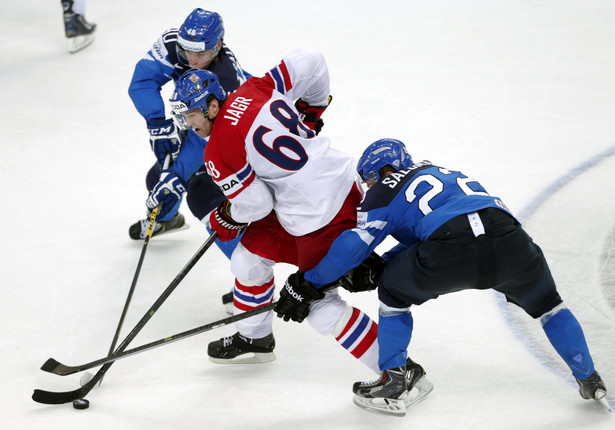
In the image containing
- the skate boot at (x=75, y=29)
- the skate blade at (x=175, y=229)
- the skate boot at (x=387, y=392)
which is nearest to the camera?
the skate boot at (x=387, y=392)

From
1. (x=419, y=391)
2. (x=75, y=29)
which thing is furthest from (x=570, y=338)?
(x=75, y=29)

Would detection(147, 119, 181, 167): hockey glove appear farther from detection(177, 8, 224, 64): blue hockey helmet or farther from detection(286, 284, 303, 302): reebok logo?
detection(286, 284, 303, 302): reebok logo

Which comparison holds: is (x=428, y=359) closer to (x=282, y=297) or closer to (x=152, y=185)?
(x=282, y=297)

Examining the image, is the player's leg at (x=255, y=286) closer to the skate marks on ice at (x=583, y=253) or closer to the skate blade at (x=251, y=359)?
the skate blade at (x=251, y=359)

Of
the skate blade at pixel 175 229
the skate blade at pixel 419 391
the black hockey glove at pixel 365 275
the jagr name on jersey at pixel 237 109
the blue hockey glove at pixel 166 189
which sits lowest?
the skate blade at pixel 175 229

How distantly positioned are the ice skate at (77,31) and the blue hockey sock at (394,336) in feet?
15.6

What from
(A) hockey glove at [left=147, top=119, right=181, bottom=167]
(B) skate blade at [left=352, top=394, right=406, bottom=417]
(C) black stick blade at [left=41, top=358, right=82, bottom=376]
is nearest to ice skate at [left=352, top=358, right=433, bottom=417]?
(B) skate blade at [left=352, top=394, right=406, bottom=417]

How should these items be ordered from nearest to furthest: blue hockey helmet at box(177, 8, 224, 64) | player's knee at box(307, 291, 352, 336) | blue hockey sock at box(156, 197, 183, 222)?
player's knee at box(307, 291, 352, 336)
blue hockey helmet at box(177, 8, 224, 64)
blue hockey sock at box(156, 197, 183, 222)

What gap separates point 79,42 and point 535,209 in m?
4.17

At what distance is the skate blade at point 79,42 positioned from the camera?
667 centimetres

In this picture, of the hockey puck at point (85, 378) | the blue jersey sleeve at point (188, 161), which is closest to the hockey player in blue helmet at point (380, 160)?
the blue jersey sleeve at point (188, 161)

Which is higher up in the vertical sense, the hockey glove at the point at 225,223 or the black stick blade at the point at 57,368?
the hockey glove at the point at 225,223

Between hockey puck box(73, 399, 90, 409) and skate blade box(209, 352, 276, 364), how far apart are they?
21.7 inches

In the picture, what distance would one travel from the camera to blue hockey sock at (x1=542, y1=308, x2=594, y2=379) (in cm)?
279
